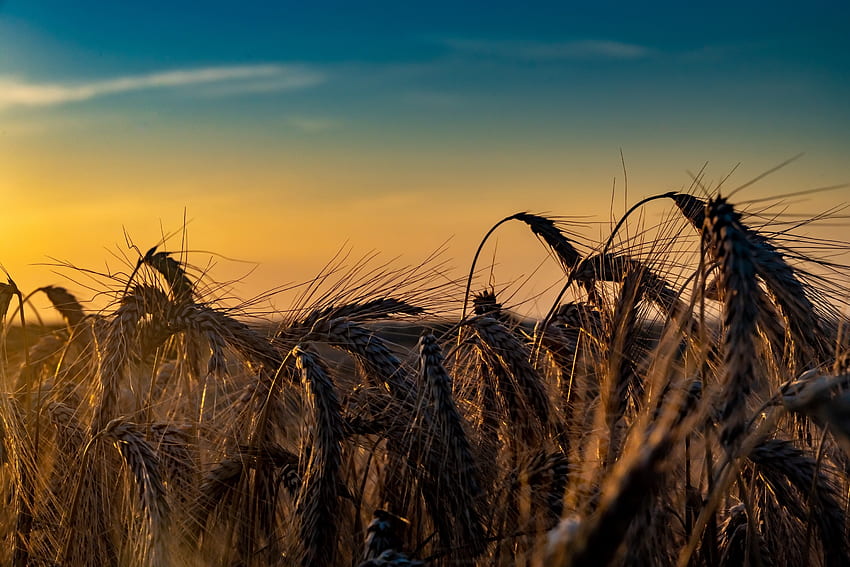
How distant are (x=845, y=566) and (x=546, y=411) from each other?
91 centimetres

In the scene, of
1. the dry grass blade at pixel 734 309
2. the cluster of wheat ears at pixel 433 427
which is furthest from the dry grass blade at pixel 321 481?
the dry grass blade at pixel 734 309

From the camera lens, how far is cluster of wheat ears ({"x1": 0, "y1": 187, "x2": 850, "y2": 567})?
77.8 inches

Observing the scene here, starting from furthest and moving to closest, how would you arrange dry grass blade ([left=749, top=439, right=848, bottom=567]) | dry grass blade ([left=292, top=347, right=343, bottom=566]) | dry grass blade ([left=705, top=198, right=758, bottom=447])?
dry grass blade ([left=292, top=347, right=343, bottom=566]), dry grass blade ([left=749, top=439, right=848, bottom=567]), dry grass blade ([left=705, top=198, right=758, bottom=447])

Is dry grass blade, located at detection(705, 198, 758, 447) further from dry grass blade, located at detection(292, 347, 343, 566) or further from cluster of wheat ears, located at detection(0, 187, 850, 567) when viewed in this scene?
dry grass blade, located at detection(292, 347, 343, 566)

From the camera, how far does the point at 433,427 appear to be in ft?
6.98

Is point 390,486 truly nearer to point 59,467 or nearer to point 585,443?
point 585,443

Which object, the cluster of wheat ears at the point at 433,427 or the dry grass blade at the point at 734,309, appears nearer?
the dry grass blade at the point at 734,309

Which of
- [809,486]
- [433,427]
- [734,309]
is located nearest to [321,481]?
[433,427]

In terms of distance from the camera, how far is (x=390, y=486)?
2.69 m

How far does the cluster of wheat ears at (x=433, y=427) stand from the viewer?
77.8 inches

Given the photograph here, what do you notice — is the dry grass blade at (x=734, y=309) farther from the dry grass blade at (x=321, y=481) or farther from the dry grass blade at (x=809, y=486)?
the dry grass blade at (x=321, y=481)

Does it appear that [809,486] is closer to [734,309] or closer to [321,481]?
[734,309]

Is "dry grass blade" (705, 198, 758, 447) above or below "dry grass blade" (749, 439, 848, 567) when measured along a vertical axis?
above

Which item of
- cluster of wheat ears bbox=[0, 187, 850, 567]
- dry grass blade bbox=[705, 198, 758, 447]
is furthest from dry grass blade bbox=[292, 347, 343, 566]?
dry grass blade bbox=[705, 198, 758, 447]
